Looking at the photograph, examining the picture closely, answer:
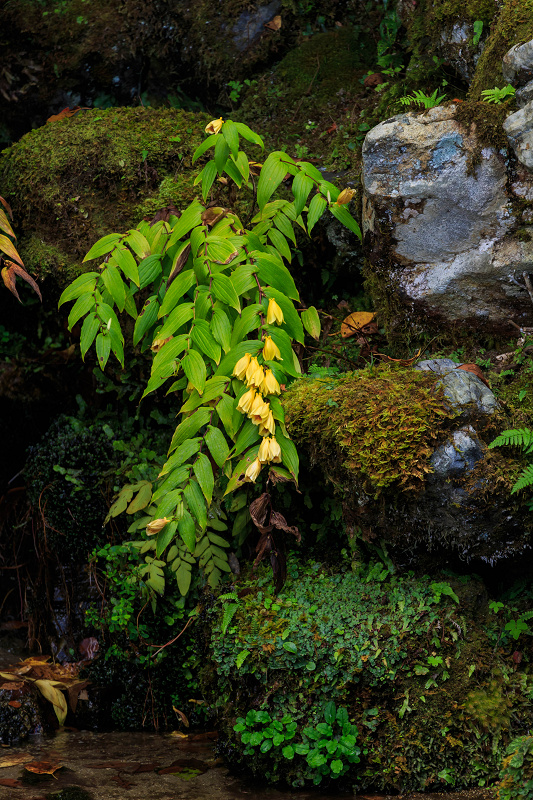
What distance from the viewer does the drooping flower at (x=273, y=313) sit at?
3.21 m

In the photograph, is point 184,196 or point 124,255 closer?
point 124,255

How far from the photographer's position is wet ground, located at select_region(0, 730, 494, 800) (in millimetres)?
2910

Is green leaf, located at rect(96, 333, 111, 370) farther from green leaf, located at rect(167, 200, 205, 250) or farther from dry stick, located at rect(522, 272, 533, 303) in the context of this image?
dry stick, located at rect(522, 272, 533, 303)

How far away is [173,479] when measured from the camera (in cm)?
303

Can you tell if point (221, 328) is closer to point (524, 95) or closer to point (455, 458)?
point (455, 458)

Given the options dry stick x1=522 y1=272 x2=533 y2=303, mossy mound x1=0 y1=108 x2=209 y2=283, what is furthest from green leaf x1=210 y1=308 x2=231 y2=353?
dry stick x1=522 y1=272 x2=533 y2=303

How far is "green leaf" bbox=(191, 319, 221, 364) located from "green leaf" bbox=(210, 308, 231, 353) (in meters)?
0.02

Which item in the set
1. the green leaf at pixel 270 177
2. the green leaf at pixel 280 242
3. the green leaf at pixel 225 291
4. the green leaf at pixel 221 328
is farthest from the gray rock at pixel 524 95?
the green leaf at pixel 221 328

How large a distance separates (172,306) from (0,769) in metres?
2.35

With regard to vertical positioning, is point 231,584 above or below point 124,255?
below

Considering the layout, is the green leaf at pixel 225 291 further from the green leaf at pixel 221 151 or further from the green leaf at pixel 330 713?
the green leaf at pixel 330 713

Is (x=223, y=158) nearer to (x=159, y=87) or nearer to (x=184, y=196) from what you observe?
(x=184, y=196)

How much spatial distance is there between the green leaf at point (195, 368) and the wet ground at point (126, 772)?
1.74 meters

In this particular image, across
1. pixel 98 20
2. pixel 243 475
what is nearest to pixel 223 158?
pixel 243 475
